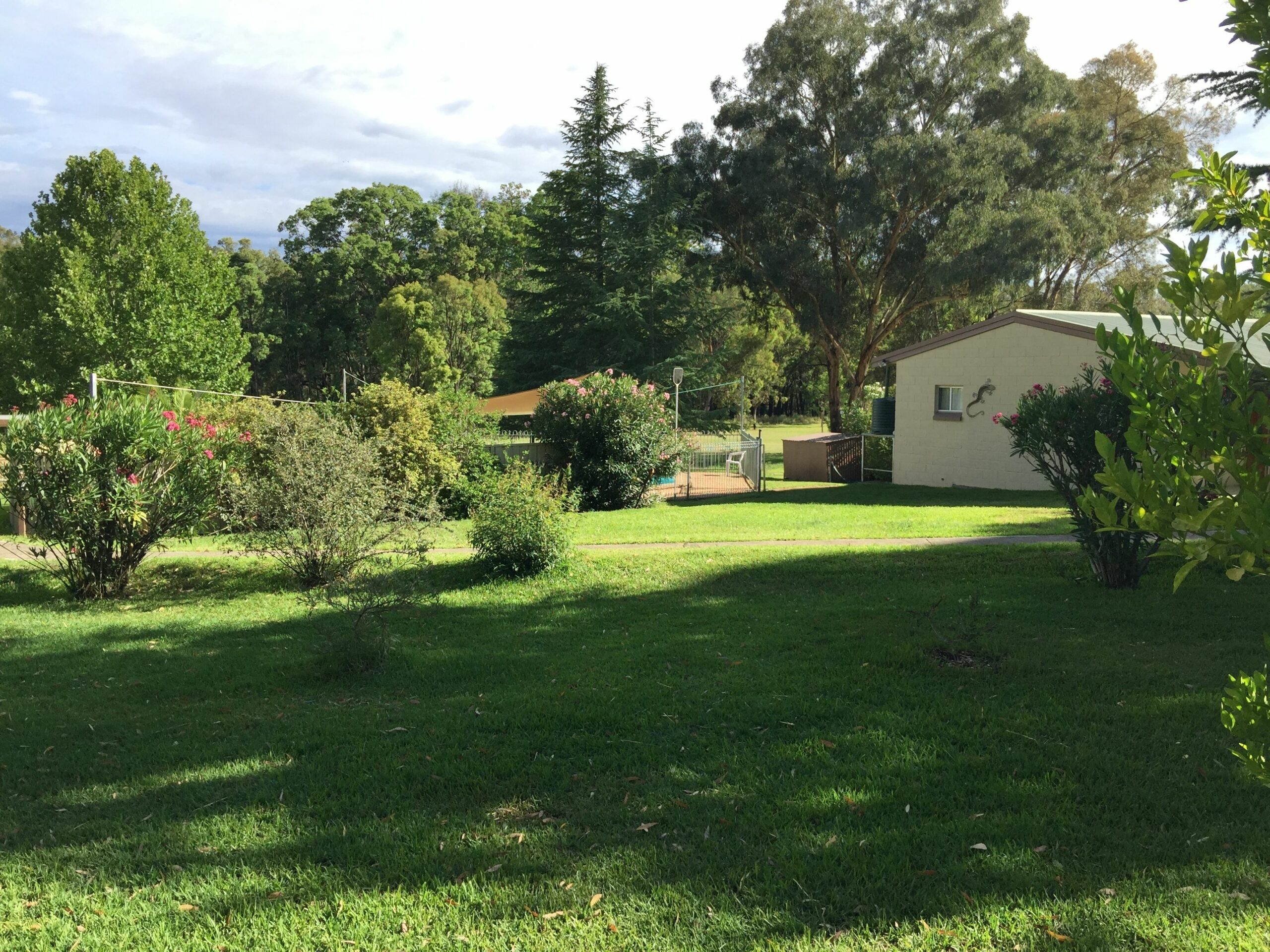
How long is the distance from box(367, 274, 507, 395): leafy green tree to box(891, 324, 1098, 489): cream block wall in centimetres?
2620

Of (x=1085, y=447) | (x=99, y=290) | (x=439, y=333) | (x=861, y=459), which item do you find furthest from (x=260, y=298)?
(x=1085, y=447)

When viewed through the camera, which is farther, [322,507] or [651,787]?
[322,507]

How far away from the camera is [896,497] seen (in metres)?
18.6

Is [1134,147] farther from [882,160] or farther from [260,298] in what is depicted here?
[260,298]

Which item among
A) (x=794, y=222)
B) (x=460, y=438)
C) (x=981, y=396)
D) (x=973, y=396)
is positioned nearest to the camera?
(x=460, y=438)

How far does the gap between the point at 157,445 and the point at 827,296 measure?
27607 mm

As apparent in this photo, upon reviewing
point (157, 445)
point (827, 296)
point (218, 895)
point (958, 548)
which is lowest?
point (218, 895)

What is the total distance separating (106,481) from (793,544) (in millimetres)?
8158

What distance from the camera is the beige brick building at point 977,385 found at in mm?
18625

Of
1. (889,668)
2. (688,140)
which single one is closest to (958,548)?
(889,668)

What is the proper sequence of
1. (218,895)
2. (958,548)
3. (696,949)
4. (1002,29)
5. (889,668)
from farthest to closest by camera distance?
(1002,29) → (958,548) → (889,668) → (218,895) → (696,949)

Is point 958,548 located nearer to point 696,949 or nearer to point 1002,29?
point 696,949

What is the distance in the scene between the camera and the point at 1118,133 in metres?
36.8

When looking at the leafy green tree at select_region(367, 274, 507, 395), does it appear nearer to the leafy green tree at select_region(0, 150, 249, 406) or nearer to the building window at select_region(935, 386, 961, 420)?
the leafy green tree at select_region(0, 150, 249, 406)
